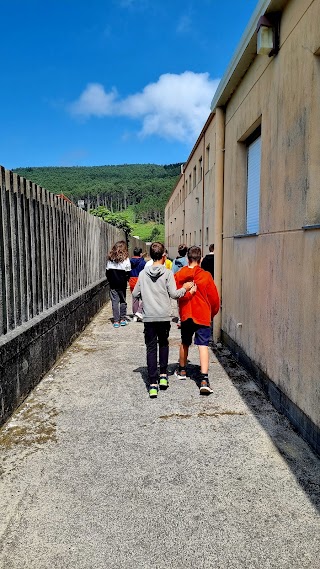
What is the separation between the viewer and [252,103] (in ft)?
19.5

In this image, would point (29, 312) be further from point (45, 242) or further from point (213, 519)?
point (213, 519)

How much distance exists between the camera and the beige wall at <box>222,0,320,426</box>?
3764mm

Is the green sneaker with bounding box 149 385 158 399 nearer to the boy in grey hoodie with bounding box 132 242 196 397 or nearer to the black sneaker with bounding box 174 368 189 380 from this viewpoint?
the boy in grey hoodie with bounding box 132 242 196 397

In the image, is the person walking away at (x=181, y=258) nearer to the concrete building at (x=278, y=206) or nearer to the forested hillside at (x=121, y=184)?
the concrete building at (x=278, y=206)

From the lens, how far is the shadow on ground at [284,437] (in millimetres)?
3150

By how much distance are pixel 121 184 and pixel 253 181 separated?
13209 centimetres

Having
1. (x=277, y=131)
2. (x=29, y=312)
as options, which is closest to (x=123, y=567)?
(x=29, y=312)

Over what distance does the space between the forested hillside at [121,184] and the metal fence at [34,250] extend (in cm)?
10775

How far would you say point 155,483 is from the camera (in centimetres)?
312

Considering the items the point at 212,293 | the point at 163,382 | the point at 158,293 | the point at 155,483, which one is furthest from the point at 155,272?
the point at 155,483

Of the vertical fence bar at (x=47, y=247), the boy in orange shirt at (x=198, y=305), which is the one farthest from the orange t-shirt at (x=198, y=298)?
the vertical fence bar at (x=47, y=247)

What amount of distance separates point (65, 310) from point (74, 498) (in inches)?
169

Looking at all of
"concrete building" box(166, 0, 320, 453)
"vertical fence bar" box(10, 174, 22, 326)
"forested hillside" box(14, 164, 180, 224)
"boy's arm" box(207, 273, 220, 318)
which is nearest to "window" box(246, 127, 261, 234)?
"concrete building" box(166, 0, 320, 453)

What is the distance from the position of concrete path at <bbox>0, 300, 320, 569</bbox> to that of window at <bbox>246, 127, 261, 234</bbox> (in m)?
2.49
